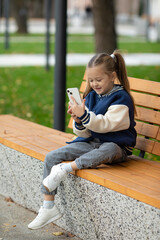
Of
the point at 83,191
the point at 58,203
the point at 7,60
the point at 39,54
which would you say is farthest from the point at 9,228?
the point at 39,54

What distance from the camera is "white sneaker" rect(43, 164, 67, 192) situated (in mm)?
3350

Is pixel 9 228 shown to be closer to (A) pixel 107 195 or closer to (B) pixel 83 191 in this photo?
(B) pixel 83 191

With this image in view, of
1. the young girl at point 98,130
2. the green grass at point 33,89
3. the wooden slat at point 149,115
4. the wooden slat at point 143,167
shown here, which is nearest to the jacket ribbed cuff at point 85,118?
the young girl at point 98,130

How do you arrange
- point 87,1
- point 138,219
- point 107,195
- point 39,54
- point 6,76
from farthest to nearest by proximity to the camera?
1. point 87,1
2. point 39,54
3. point 6,76
4. point 107,195
5. point 138,219

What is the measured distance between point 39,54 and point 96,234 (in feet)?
44.3

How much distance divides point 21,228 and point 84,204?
1.98ft

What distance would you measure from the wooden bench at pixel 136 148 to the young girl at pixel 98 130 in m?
0.10

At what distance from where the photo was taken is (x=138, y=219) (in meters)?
2.95

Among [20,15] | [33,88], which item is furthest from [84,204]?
[20,15]

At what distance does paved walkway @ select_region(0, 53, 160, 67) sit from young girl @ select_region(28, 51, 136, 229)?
391 inches

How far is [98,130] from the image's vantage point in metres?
3.39

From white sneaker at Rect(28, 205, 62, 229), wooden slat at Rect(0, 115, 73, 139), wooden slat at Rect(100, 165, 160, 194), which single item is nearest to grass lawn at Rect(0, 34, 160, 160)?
wooden slat at Rect(0, 115, 73, 139)

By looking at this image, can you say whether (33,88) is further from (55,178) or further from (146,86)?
(55,178)

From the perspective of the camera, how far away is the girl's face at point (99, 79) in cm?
341
